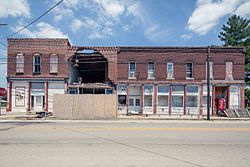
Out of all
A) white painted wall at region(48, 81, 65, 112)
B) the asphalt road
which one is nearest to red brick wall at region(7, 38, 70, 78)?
white painted wall at region(48, 81, 65, 112)

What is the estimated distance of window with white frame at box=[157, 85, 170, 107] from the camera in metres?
26.0

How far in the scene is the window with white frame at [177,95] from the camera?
2597 cm

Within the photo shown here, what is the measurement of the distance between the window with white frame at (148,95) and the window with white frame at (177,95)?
2829mm

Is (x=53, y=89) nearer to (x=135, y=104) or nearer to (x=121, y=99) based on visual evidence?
(x=121, y=99)

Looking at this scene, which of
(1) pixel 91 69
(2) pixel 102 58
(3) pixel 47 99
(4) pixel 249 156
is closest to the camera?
(4) pixel 249 156

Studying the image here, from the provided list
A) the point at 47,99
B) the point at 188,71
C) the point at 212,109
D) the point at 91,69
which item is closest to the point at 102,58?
the point at 91,69

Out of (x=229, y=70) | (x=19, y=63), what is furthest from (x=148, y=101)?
(x=19, y=63)

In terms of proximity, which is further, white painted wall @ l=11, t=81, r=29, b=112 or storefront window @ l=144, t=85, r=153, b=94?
storefront window @ l=144, t=85, r=153, b=94

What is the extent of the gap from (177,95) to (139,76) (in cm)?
547

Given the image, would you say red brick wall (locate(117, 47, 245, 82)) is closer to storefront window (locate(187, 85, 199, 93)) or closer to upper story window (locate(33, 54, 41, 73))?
storefront window (locate(187, 85, 199, 93))

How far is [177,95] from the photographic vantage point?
2600cm

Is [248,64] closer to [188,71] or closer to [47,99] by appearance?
[188,71]

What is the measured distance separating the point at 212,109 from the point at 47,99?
2106cm

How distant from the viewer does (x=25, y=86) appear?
2570 centimetres
